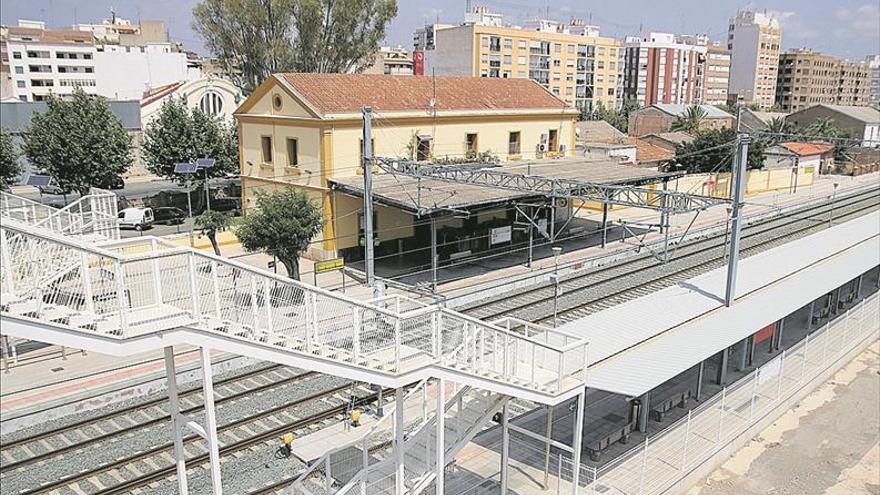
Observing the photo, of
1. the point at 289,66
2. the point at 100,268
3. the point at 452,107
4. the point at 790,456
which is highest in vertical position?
the point at 289,66

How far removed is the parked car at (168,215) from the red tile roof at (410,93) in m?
11.4

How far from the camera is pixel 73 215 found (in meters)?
10.6

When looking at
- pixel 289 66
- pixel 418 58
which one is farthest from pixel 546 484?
pixel 418 58

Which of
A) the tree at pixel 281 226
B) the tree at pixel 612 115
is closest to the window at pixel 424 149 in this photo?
the tree at pixel 281 226

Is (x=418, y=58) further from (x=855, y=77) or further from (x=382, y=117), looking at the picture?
(x=855, y=77)

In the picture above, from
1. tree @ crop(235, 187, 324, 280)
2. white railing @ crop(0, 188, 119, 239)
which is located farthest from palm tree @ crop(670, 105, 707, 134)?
white railing @ crop(0, 188, 119, 239)

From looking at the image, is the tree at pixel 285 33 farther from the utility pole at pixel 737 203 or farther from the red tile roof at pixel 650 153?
the utility pole at pixel 737 203

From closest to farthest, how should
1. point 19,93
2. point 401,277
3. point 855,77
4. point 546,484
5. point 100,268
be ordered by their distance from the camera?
point 100,268 → point 546,484 → point 401,277 → point 19,93 → point 855,77

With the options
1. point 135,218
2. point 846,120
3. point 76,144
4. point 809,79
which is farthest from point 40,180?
point 809,79

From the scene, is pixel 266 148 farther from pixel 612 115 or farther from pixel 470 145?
pixel 612 115

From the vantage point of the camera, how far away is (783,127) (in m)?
68.4

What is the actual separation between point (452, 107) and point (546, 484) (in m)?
21.5

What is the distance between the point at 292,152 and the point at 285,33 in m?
13.5

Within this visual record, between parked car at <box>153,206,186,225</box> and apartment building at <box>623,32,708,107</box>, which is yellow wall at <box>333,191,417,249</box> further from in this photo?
apartment building at <box>623,32,708,107</box>
